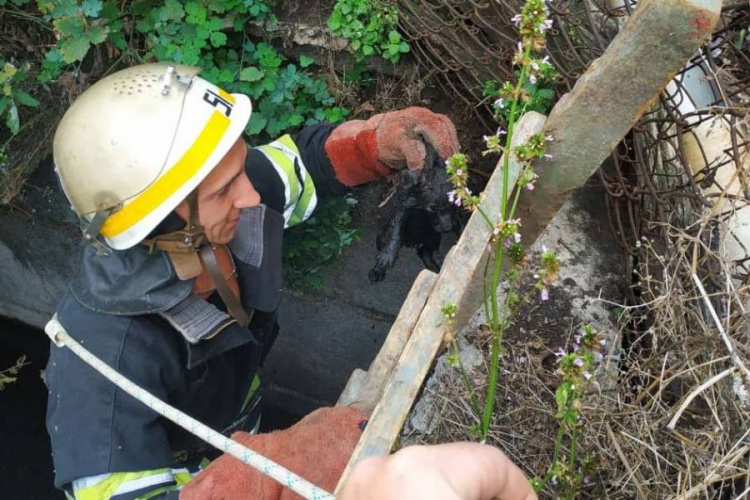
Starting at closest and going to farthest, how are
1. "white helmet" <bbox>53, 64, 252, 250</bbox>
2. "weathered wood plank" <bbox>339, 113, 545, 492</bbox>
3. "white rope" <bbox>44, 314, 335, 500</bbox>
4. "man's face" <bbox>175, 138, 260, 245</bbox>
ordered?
"white rope" <bbox>44, 314, 335, 500</bbox> → "weathered wood plank" <bbox>339, 113, 545, 492</bbox> → "white helmet" <bbox>53, 64, 252, 250</bbox> → "man's face" <bbox>175, 138, 260, 245</bbox>

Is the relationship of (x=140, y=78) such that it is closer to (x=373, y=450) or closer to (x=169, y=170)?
(x=169, y=170)

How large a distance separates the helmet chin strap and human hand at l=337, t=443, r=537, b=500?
1282 mm

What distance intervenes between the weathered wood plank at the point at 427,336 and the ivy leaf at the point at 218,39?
1.65 meters

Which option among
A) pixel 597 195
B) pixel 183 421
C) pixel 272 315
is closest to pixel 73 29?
pixel 272 315

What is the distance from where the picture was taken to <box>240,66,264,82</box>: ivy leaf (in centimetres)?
300

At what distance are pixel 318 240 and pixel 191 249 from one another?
1.18 metres

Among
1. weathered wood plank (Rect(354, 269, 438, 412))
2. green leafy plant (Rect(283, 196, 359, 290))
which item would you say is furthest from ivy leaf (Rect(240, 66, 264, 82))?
weathered wood plank (Rect(354, 269, 438, 412))

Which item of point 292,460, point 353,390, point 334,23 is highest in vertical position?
point 334,23

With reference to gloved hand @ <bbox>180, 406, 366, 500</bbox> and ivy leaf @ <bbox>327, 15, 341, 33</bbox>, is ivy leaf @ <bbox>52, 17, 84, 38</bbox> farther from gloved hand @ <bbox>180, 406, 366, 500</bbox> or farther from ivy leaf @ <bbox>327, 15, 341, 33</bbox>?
gloved hand @ <bbox>180, 406, 366, 500</bbox>

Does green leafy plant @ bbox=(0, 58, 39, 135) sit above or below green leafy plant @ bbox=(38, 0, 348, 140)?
below

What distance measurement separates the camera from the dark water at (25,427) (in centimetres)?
439

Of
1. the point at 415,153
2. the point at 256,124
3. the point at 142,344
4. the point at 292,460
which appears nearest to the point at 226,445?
the point at 292,460

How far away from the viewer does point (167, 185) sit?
2.11 m

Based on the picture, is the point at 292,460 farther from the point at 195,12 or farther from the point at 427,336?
the point at 195,12
